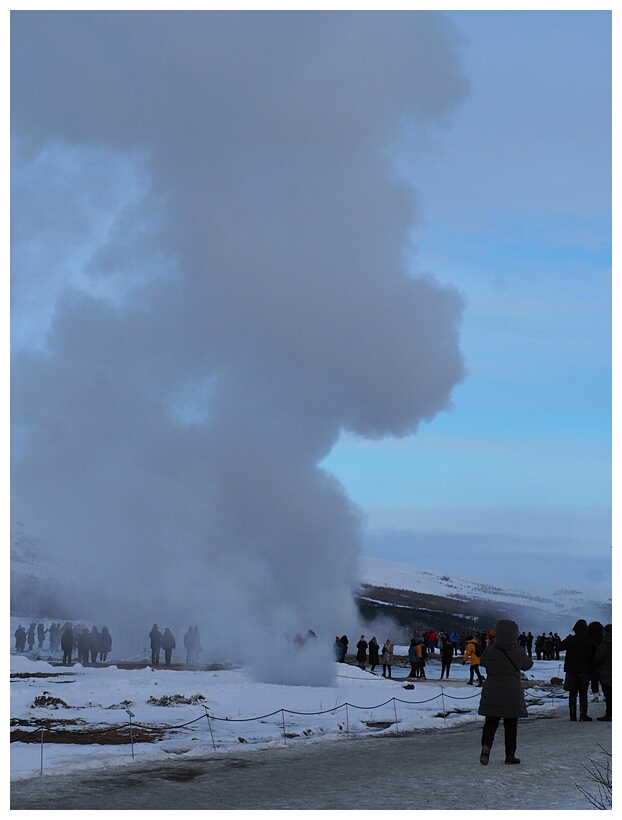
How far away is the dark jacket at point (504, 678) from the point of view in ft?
34.4

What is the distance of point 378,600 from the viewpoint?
286 feet

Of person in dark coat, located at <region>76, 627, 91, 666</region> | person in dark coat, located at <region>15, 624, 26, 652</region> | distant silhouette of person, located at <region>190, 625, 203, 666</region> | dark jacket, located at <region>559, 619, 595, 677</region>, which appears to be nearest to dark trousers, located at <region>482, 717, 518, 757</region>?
dark jacket, located at <region>559, 619, 595, 677</region>

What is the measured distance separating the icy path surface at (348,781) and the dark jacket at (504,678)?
25.4 inches

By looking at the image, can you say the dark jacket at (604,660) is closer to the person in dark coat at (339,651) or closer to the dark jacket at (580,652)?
the dark jacket at (580,652)

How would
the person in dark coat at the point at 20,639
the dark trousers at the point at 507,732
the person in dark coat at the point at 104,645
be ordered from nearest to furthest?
the dark trousers at the point at 507,732, the person in dark coat at the point at 104,645, the person in dark coat at the point at 20,639

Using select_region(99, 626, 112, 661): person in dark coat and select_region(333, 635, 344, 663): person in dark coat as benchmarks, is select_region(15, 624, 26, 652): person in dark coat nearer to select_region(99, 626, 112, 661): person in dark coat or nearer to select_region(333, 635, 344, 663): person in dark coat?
select_region(99, 626, 112, 661): person in dark coat

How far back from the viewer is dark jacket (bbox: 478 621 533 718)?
10484 millimetres

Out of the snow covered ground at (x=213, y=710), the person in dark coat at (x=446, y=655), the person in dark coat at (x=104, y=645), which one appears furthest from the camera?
the person in dark coat at (x=104, y=645)

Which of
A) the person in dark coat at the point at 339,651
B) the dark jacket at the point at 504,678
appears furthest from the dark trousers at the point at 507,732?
the person in dark coat at the point at 339,651

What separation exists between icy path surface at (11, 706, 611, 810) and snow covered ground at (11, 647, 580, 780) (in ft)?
3.34

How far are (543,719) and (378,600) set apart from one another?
7009 centimetres
